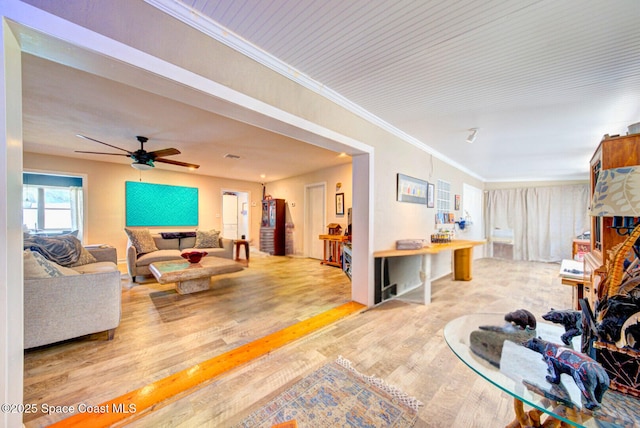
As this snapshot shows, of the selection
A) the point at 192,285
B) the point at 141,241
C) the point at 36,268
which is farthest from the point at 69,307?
the point at 141,241

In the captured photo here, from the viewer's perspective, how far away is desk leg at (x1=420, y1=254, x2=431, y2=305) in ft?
10.3

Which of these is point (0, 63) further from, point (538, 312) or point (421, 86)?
point (538, 312)

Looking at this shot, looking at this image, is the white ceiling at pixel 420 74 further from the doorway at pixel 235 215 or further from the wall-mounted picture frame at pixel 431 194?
the doorway at pixel 235 215

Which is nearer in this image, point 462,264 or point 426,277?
point 426,277

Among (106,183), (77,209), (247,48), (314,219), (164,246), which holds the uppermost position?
(247,48)

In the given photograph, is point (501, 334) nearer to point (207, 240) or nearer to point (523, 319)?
point (523, 319)

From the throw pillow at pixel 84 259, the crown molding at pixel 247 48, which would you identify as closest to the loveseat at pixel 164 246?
the throw pillow at pixel 84 259

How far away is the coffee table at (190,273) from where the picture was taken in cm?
302

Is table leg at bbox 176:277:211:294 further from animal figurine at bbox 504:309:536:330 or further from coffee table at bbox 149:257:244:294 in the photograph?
animal figurine at bbox 504:309:536:330

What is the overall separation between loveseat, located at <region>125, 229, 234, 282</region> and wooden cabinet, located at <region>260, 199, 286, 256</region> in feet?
6.06

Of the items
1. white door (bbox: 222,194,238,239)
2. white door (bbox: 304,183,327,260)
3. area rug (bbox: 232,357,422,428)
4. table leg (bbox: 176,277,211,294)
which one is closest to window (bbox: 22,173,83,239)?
table leg (bbox: 176,277,211,294)

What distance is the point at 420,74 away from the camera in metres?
2.05

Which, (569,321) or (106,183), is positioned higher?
(106,183)

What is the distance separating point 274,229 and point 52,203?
4777mm
